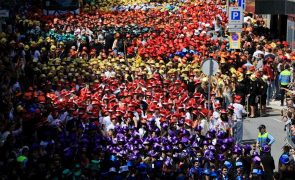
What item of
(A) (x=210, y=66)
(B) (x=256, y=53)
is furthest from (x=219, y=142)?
(B) (x=256, y=53)

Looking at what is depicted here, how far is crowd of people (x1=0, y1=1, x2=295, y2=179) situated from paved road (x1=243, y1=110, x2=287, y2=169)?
0.51m

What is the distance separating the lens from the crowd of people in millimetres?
21688

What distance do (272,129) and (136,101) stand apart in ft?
19.3

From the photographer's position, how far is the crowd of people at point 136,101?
21.7m

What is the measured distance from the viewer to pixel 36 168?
21.2 metres

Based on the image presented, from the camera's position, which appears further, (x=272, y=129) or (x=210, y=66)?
(x=272, y=129)

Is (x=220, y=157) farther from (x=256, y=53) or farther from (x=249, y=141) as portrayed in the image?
(x=256, y=53)

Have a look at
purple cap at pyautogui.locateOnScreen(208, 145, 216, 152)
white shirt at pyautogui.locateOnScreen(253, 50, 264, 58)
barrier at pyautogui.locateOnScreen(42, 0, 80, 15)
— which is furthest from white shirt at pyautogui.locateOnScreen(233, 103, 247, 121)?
barrier at pyautogui.locateOnScreen(42, 0, 80, 15)

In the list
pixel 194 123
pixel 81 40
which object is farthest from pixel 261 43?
pixel 194 123

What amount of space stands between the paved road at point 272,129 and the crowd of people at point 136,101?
51cm

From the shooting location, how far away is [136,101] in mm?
26703

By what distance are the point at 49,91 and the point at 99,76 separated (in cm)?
314

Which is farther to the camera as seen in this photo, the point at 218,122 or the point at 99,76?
the point at 99,76

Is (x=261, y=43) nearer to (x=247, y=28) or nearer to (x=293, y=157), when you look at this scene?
(x=247, y=28)
